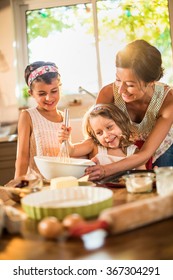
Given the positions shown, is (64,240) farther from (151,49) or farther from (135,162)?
(151,49)

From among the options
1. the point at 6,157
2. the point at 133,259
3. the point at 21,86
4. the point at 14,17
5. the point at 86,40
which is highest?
the point at 14,17

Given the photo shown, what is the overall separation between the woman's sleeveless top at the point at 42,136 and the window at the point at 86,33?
1134 millimetres

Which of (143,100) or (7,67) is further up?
(7,67)

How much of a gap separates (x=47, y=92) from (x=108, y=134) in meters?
0.33

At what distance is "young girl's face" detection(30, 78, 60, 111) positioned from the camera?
5.50 ft

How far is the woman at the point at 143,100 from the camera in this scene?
1.47 meters

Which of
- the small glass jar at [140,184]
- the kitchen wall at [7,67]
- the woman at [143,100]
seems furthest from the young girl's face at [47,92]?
the kitchen wall at [7,67]

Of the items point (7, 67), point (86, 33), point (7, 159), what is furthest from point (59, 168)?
point (86, 33)

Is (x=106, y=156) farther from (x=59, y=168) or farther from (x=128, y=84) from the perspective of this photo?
(x=59, y=168)

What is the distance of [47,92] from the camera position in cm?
168

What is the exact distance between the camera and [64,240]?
0.66 meters

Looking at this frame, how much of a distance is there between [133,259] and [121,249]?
0.9 inches

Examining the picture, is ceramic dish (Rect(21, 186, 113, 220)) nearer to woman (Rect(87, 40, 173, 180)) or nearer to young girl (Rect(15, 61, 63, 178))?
woman (Rect(87, 40, 173, 180))
